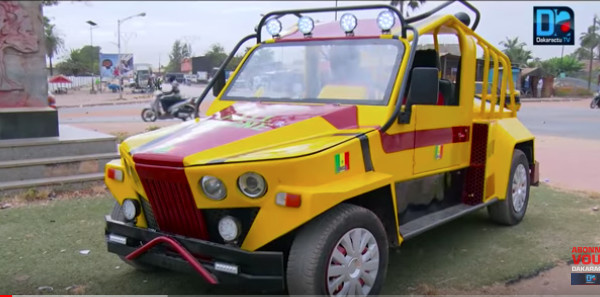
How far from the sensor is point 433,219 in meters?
4.66

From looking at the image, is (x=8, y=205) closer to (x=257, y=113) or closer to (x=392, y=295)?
(x=257, y=113)

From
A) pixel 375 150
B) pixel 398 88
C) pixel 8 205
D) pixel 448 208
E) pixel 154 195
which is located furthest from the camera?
pixel 8 205

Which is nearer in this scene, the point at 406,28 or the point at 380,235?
the point at 380,235

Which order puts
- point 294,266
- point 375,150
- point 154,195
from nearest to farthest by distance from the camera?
point 294,266 → point 154,195 → point 375,150

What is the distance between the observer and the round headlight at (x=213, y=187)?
3.33 metres

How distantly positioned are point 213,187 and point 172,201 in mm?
378

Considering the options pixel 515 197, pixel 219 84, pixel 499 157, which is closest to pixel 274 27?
pixel 219 84

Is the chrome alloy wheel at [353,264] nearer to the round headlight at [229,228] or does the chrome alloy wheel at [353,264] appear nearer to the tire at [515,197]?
the round headlight at [229,228]

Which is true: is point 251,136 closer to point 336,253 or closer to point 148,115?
point 336,253

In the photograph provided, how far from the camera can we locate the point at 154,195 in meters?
3.63

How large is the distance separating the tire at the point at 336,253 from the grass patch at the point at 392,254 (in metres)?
0.58

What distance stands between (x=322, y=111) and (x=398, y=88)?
0.62 m

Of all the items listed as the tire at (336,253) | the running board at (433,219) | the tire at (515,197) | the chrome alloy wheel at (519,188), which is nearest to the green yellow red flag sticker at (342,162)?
the tire at (336,253)

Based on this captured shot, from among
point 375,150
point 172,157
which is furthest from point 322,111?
point 172,157
